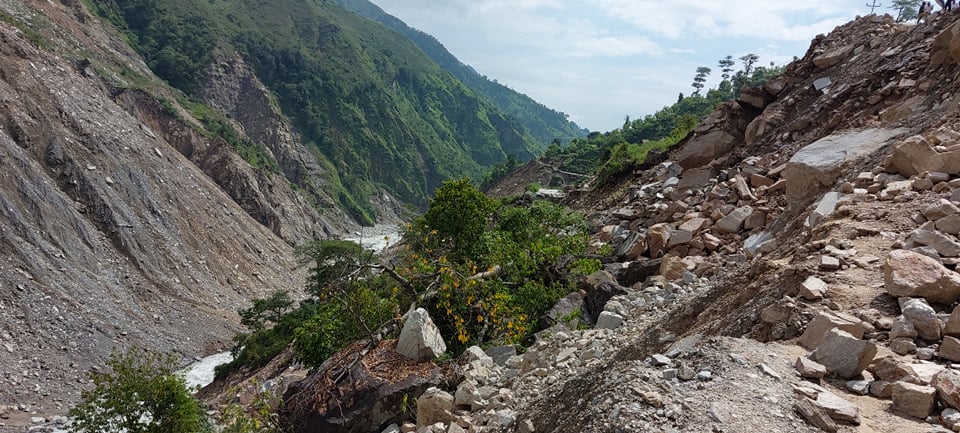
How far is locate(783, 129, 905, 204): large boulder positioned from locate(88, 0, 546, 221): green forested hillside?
250 ft

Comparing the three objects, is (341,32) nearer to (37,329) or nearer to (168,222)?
(168,222)

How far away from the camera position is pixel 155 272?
30.5 metres

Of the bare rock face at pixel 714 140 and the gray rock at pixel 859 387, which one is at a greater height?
the bare rock face at pixel 714 140

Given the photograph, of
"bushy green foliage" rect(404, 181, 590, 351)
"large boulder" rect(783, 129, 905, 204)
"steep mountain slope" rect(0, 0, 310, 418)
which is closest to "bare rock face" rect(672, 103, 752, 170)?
"bushy green foliage" rect(404, 181, 590, 351)

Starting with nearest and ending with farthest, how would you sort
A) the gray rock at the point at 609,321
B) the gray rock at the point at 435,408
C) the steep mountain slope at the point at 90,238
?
the gray rock at the point at 435,408 → the gray rock at the point at 609,321 → the steep mountain slope at the point at 90,238

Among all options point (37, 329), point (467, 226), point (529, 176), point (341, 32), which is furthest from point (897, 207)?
point (341, 32)

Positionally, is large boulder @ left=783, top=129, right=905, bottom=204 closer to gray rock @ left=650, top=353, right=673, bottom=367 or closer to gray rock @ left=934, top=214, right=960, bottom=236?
gray rock @ left=934, top=214, right=960, bottom=236

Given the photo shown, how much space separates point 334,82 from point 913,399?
10731cm

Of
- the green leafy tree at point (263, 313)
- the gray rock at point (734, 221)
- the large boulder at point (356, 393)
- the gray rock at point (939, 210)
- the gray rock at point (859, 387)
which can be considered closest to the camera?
the gray rock at point (859, 387)

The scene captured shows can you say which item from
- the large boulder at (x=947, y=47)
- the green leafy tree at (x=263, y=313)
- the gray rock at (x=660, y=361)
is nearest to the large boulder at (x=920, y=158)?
the large boulder at (x=947, y=47)

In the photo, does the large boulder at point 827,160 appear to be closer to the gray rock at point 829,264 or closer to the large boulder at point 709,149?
the gray rock at point 829,264

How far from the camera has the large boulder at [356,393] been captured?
19.5 feet

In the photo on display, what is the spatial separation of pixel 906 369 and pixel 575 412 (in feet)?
6.35

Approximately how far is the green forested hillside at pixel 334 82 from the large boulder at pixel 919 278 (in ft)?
261
